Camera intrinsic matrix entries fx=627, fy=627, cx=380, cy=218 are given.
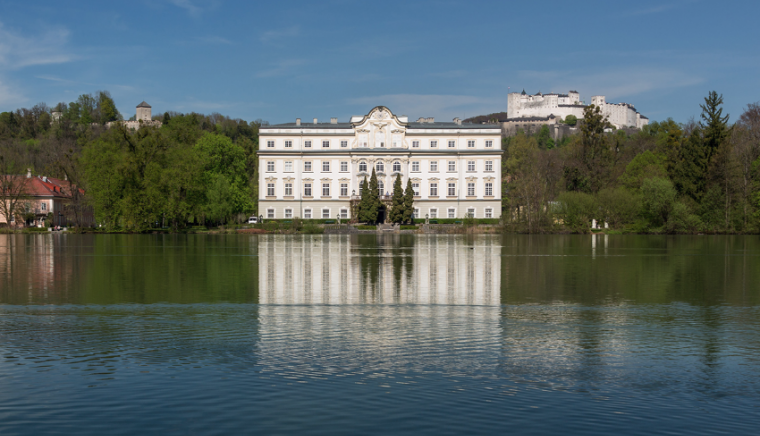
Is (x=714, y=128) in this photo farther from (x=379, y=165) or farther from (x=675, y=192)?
(x=379, y=165)

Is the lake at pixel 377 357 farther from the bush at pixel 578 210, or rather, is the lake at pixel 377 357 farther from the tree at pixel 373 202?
the tree at pixel 373 202

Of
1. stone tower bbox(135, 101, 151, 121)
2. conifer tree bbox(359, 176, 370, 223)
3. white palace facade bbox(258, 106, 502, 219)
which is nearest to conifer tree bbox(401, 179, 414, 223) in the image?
conifer tree bbox(359, 176, 370, 223)

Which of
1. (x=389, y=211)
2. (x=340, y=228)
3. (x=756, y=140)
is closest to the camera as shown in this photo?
(x=756, y=140)

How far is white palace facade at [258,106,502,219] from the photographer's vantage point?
8800 cm

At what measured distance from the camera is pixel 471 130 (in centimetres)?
8875

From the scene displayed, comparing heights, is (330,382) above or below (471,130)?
below

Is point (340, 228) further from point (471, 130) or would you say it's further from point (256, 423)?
point (256, 423)

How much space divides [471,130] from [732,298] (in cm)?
7524

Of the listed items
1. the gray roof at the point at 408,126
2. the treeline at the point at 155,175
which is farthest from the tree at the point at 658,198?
the treeline at the point at 155,175

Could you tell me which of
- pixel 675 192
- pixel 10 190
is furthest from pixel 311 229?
pixel 675 192

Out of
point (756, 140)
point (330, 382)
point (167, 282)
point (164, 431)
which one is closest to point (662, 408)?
point (330, 382)

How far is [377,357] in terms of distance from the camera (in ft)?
28.9

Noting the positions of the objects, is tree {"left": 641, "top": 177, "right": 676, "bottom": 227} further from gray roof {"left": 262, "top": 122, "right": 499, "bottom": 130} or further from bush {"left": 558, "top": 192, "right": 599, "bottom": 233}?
gray roof {"left": 262, "top": 122, "right": 499, "bottom": 130}

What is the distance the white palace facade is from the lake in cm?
7035
